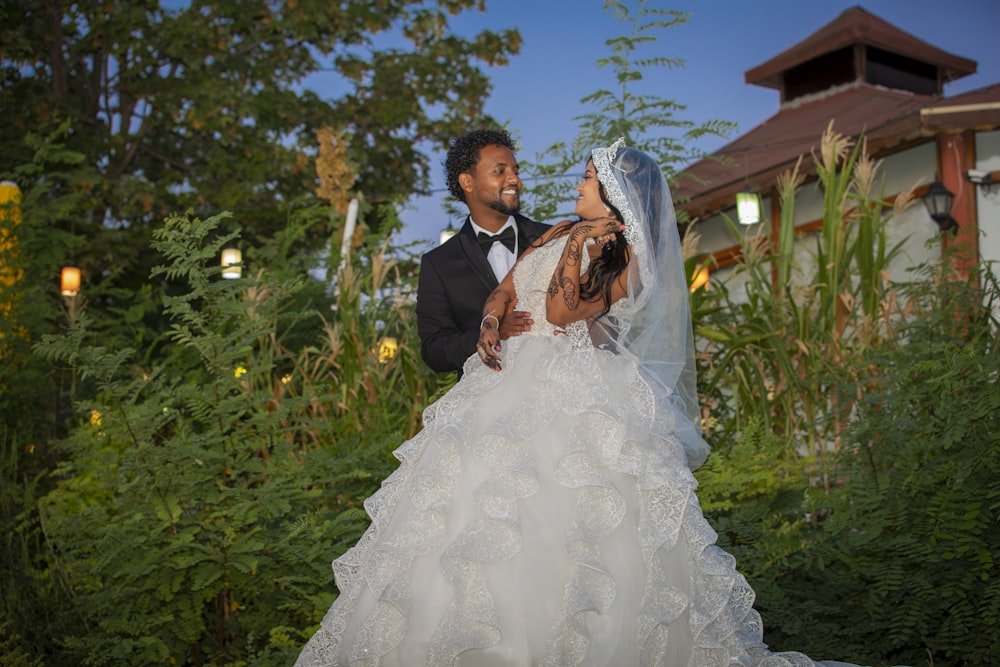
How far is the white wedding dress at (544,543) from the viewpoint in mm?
3211

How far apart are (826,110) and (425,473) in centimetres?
1345

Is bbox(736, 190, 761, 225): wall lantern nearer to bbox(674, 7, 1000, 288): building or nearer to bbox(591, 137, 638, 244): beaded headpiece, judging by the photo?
bbox(674, 7, 1000, 288): building

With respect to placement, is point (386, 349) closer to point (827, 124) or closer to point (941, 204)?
point (941, 204)

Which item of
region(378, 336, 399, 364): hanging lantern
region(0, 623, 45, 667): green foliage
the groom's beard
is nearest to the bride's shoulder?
the groom's beard

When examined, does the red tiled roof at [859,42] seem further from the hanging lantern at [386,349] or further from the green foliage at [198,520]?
the green foliage at [198,520]

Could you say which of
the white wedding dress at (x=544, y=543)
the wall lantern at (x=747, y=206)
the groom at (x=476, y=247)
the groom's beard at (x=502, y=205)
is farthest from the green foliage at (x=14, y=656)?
the wall lantern at (x=747, y=206)

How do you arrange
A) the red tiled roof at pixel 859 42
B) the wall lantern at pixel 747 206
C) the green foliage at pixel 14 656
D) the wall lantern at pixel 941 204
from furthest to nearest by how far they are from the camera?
1. the red tiled roof at pixel 859 42
2. the wall lantern at pixel 747 206
3. the wall lantern at pixel 941 204
4. the green foliage at pixel 14 656

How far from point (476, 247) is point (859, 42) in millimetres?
12783

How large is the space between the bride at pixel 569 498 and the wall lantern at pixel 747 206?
25.8ft

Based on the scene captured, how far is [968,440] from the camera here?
171 inches

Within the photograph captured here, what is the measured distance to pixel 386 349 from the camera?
626 cm

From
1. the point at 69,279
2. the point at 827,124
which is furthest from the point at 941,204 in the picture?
the point at 69,279

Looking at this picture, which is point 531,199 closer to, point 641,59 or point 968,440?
point 641,59

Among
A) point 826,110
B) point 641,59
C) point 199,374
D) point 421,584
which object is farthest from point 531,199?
point 826,110
